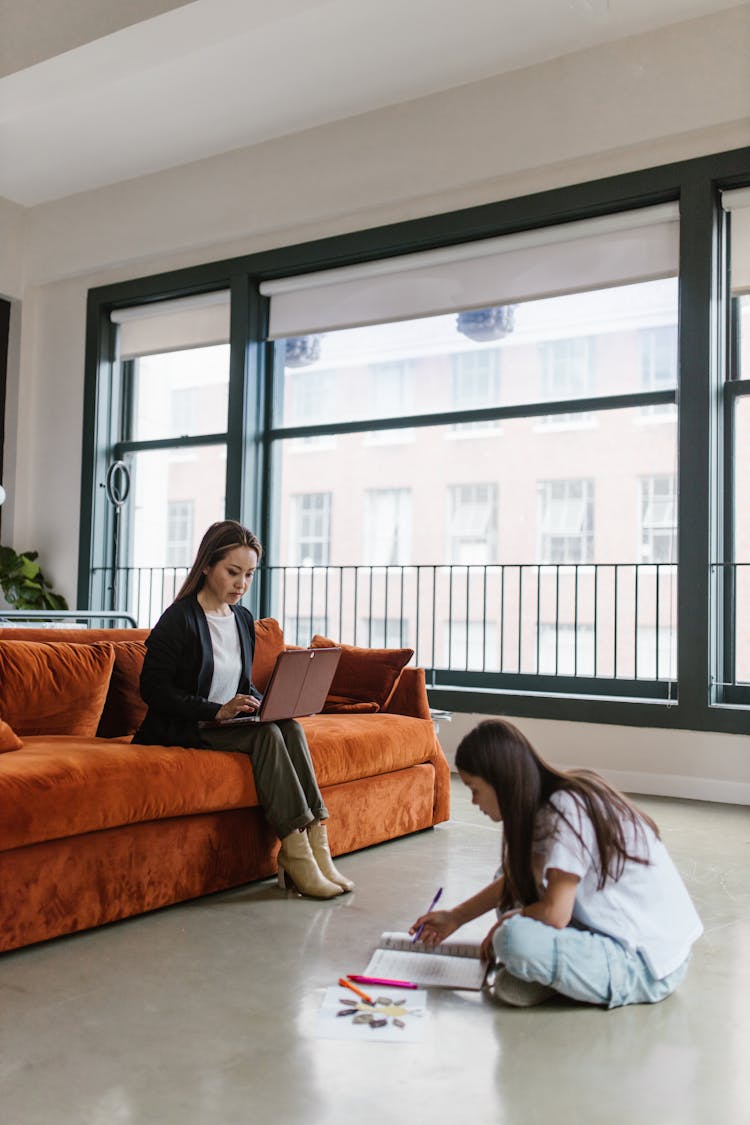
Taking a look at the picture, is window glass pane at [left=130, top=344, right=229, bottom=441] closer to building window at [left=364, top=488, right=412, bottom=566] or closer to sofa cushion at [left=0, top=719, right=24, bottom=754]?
building window at [left=364, top=488, right=412, bottom=566]

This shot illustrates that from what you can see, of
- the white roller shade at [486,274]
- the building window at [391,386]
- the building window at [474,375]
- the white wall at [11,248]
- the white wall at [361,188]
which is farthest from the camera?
the white wall at [11,248]

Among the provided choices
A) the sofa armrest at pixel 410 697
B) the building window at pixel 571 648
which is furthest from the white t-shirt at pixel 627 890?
the building window at pixel 571 648

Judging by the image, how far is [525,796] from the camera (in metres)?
2.01

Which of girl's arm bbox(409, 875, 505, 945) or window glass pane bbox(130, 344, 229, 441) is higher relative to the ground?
window glass pane bbox(130, 344, 229, 441)

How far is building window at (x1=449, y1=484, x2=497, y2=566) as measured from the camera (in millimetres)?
6688

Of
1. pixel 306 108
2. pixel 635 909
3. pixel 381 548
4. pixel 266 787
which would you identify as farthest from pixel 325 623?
pixel 635 909

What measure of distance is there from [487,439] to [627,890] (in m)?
5.11

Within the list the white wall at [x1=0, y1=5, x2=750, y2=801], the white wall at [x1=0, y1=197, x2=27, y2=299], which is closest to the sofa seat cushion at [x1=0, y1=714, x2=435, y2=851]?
the white wall at [x1=0, y1=5, x2=750, y2=801]

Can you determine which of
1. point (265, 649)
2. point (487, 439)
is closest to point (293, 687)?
point (265, 649)

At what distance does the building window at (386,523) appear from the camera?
698 centimetres

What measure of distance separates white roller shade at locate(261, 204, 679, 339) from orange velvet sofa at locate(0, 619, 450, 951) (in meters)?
2.29

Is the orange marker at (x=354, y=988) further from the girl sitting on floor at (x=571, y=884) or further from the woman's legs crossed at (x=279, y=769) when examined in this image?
the woman's legs crossed at (x=279, y=769)

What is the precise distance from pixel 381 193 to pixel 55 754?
392 cm

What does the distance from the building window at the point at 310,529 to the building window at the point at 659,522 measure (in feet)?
6.86
